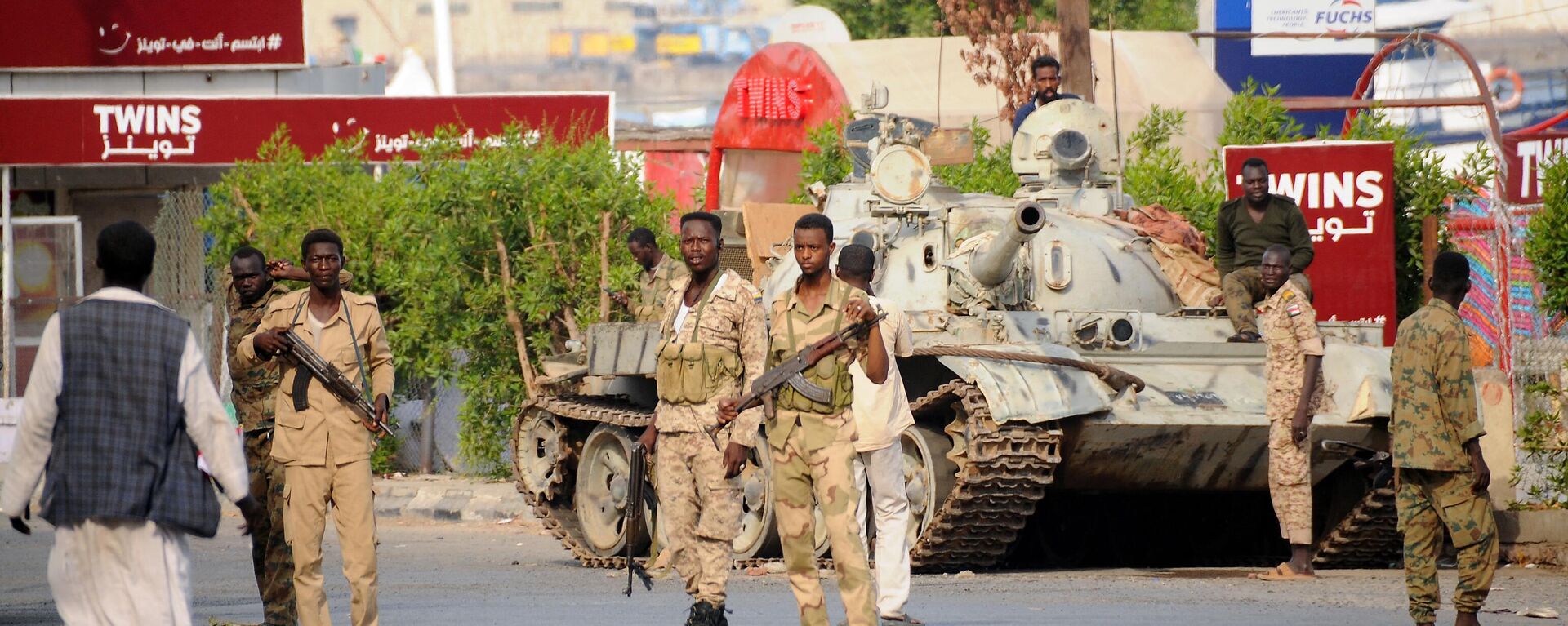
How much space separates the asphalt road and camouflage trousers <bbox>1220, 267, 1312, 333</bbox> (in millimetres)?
1428

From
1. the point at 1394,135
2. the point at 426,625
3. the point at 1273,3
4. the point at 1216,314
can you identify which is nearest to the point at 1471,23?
the point at 1273,3

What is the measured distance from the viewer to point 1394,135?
16.4m

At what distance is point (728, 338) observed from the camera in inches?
311

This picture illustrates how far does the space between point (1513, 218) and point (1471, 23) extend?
16265mm

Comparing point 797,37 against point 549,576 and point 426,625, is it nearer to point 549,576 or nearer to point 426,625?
point 549,576

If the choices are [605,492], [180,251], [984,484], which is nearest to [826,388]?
[984,484]

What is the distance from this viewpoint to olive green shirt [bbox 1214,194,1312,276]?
39.9 feet

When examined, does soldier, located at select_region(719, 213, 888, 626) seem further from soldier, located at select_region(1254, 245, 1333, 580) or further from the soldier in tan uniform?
soldier, located at select_region(1254, 245, 1333, 580)

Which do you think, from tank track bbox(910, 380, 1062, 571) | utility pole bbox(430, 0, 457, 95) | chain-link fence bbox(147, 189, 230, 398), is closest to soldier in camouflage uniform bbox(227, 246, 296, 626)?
tank track bbox(910, 380, 1062, 571)

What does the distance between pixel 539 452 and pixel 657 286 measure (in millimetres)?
1513

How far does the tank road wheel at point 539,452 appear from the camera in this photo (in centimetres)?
1361

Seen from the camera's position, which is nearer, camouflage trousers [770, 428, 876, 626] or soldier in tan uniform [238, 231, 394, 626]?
camouflage trousers [770, 428, 876, 626]

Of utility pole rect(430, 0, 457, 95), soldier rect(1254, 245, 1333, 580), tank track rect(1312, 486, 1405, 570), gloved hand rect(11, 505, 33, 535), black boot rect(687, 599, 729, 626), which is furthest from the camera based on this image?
utility pole rect(430, 0, 457, 95)

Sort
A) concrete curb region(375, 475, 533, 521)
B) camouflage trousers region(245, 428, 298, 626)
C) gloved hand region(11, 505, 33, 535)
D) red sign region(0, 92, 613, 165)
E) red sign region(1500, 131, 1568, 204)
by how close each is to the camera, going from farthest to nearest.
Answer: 1. red sign region(0, 92, 613, 165)
2. red sign region(1500, 131, 1568, 204)
3. concrete curb region(375, 475, 533, 521)
4. camouflage trousers region(245, 428, 298, 626)
5. gloved hand region(11, 505, 33, 535)
